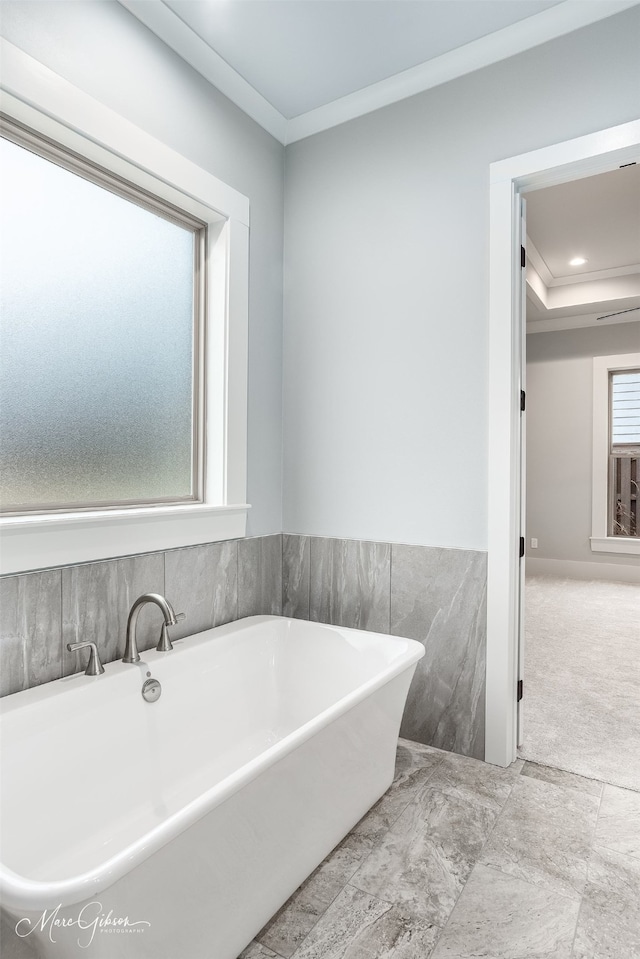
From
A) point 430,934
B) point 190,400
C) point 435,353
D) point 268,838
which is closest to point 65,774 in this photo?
point 268,838

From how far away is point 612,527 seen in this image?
575 cm

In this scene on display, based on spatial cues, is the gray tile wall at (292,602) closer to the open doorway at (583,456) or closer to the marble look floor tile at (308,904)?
the open doorway at (583,456)

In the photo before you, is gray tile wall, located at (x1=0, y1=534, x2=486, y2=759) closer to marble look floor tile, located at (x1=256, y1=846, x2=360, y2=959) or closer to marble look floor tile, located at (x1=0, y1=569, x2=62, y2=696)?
marble look floor tile, located at (x1=0, y1=569, x2=62, y2=696)

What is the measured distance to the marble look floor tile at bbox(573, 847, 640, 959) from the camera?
1.32 metres

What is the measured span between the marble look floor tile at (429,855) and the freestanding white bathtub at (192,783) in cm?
13

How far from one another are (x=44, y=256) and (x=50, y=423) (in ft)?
1.77

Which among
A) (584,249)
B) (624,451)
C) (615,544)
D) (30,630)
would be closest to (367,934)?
(30,630)

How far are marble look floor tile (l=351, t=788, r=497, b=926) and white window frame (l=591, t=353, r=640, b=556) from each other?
4538mm

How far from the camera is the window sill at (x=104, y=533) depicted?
162 centimetres

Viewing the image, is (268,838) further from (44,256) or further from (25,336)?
(44,256)

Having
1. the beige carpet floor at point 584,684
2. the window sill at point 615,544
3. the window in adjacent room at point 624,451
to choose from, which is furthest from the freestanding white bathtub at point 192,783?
the window in adjacent room at point 624,451

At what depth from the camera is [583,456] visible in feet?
19.2

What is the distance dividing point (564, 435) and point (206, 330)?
472 cm

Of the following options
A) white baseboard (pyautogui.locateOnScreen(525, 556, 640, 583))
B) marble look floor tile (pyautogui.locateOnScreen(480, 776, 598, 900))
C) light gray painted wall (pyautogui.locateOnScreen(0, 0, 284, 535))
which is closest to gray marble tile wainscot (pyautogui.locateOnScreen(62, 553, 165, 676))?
light gray painted wall (pyautogui.locateOnScreen(0, 0, 284, 535))
